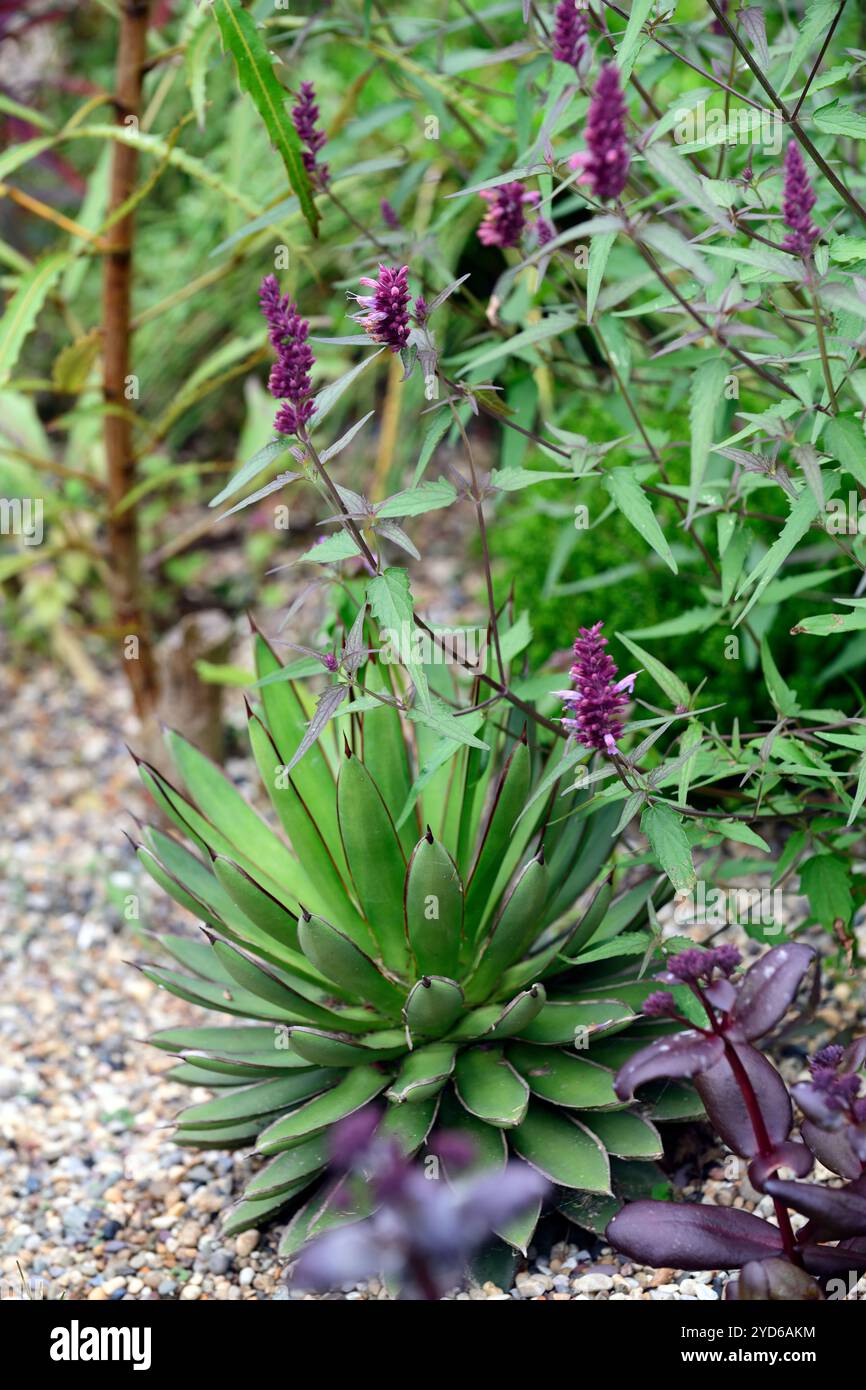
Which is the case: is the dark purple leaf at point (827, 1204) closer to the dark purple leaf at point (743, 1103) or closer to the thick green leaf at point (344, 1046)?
the dark purple leaf at point (743, 1103)

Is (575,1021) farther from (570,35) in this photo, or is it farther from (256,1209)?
(570,35)

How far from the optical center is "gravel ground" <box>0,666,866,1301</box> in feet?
7.50

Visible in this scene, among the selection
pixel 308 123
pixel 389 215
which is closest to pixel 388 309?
pixel 308 123

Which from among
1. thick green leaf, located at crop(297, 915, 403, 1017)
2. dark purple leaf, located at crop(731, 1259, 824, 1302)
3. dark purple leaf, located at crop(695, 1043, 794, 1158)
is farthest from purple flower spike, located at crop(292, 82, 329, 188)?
dark purple leaf, located at crop(731, 1259, 824, 1302)

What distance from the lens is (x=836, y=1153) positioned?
1.91 metres

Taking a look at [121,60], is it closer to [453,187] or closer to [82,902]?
[453,187]

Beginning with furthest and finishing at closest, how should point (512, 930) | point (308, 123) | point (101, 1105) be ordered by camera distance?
point (101, 1105)
point (308, 123)
point (512, 930)

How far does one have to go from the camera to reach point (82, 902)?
3.80m

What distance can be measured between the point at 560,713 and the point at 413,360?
99cm

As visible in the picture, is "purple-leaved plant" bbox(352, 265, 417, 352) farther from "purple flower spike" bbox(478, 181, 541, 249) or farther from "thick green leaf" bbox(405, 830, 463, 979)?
"thick green leaf" bbox(405, 830, 463, 979)

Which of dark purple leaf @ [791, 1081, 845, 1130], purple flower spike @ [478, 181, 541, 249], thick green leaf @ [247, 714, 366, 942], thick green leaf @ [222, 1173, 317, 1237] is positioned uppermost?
purple flower spike @ [478, 181, 541, 249]

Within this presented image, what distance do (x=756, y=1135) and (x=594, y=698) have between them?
0.65m

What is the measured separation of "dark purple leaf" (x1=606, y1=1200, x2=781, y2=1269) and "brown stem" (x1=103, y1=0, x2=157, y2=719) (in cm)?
204

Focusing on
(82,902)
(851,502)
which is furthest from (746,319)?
(82,902)
